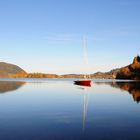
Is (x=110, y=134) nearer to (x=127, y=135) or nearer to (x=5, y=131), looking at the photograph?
(x=127, y=135)

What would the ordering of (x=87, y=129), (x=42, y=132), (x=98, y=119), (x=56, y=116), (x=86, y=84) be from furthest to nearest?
(x=86, y=84) < (x=56, y=116) < (x=98, y=119) < (x=87, y=129) < (x=42, y=132)

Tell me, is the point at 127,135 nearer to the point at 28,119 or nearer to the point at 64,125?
the point at 64,125

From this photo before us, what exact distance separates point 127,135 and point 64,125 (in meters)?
6.68

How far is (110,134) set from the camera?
2130cm

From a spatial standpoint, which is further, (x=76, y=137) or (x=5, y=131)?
(x=5, y=131)

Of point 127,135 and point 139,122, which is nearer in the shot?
point 127,135

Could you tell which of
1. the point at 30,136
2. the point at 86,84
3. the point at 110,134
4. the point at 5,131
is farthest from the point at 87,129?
the point at 86,84

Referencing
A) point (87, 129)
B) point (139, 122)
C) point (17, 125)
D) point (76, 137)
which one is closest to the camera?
point (76, 137)

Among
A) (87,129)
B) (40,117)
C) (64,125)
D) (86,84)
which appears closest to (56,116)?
(40,117)

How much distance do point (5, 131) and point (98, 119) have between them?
11337 mm

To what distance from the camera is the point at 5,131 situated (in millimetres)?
22141

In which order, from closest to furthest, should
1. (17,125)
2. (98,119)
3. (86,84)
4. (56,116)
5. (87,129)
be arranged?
(87,129) < (17,125) < (98,119) < (56,116) < (86,84)

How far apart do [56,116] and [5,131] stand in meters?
10.3

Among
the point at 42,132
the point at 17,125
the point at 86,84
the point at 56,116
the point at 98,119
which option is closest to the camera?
the point at 42,132
